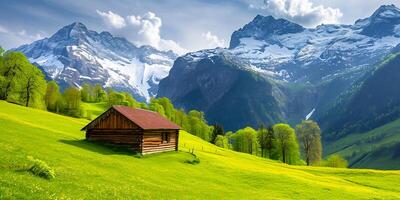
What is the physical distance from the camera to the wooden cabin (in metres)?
61.2

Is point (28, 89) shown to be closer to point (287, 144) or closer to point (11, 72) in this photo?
point (11, 72)

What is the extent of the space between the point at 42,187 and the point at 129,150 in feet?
113

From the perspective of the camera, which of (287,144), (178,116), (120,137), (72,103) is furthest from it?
(178,116)

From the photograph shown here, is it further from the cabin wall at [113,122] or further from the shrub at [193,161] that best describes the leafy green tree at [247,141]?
the cabin wall at [113,122]

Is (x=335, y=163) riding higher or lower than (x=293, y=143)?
lower

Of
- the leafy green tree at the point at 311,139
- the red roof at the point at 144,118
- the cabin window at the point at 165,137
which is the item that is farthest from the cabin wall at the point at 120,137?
the leafy green tree at the point at 311,139

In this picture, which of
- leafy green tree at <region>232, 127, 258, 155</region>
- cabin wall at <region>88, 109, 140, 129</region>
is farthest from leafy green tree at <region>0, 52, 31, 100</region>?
leafy green tree at <region>232, 127, 258, 155</region>

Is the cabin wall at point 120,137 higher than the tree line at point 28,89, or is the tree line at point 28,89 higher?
the tree line at point 28,89

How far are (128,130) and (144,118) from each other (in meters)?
5.78

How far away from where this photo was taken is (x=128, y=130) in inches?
2435

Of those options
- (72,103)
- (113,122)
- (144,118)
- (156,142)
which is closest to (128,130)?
(113,122)

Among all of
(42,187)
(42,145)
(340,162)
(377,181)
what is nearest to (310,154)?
(340,162)

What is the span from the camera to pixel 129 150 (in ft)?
200

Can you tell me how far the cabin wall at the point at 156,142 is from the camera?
6209cm
